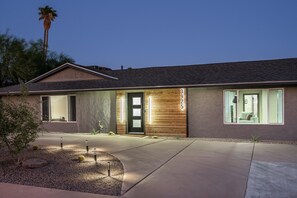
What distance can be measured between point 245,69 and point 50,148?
928 cm

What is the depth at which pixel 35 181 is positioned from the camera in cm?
617

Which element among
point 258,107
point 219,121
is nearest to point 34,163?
point 219,121

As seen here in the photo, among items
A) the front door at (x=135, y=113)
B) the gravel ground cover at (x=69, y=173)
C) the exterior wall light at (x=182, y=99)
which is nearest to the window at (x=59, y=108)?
the front door at (x=135, y=113)

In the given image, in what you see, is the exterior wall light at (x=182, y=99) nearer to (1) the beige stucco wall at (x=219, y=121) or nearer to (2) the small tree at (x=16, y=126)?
(1) the beige stucco wall at (x=219, y=121)

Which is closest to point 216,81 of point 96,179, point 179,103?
point 179,103

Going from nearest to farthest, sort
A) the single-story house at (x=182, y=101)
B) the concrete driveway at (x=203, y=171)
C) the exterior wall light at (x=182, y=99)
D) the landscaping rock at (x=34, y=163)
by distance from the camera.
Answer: the concrete driveway at (x=203, y=171), the landscaping rock at (x=34, y=163), the single-story house at (x=182, y=101), the exterior wall light at (x=182, y=99)

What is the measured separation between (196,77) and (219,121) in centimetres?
237

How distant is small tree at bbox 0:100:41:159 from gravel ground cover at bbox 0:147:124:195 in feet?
2.07

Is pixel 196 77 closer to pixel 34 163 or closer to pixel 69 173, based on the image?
pixel 69 173

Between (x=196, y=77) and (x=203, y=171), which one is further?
(x=196, y=77)

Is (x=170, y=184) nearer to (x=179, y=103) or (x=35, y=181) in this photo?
(x=35, y=181)

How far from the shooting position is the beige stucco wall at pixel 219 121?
10961 mm

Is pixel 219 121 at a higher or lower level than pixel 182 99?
lower

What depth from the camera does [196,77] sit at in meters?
13.0
